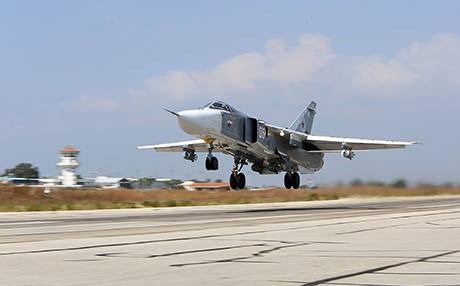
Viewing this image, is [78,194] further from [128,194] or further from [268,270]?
[268,270]

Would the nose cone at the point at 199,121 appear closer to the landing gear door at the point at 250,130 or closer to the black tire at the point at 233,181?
the landing gear door at the point at 250,130

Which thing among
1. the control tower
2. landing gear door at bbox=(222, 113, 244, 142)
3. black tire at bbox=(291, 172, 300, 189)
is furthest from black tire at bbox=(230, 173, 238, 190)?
the control tower

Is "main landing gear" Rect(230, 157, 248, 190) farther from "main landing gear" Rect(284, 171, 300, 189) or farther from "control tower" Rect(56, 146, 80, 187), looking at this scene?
"control tower" Rect(56, 146, 80, 187)

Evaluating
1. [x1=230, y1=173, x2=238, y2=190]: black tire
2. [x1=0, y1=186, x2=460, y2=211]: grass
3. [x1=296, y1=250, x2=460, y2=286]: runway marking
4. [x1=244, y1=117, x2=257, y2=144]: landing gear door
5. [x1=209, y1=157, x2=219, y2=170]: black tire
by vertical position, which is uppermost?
[x1=244, y1=117, x2=257, y2=144]: landing gear door

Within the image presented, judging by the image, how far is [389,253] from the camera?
14.3m

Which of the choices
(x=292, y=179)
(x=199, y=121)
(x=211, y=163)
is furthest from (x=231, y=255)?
(x=292, y=179)

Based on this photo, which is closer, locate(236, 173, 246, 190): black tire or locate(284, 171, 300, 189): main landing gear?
locate(236, 173, 246, 190): black tire

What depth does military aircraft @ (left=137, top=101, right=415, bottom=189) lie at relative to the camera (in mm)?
37406

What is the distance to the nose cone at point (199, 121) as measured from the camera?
119 ft

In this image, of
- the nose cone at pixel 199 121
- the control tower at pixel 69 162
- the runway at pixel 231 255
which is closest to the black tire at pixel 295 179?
the nose cone at pixel 199 121

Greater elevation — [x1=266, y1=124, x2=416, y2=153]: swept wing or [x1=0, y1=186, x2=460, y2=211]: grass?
[x1=266, y1=124, x2=416, y2=153]: swept wing

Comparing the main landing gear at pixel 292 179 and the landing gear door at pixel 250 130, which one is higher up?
the landing gear door at pixel 250 130

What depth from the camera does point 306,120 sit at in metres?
53.7

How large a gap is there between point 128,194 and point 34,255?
4546 centimetres
